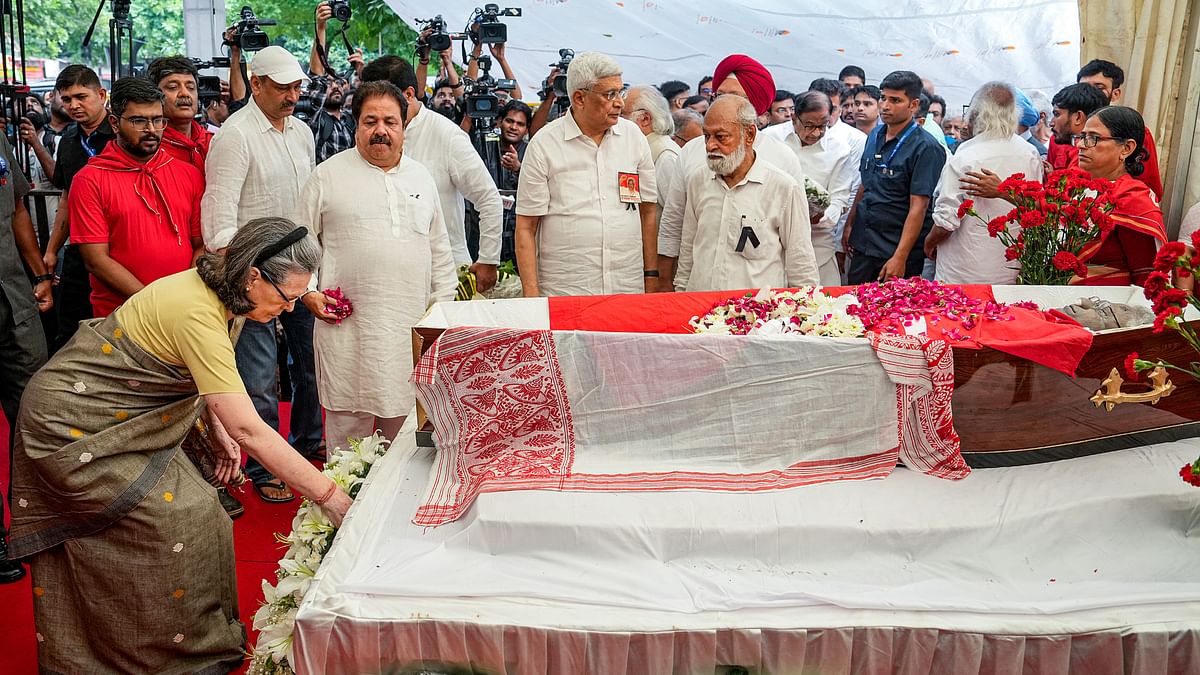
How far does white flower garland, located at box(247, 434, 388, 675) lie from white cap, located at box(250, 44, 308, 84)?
5.54ft

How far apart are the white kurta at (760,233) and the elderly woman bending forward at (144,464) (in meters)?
1.57

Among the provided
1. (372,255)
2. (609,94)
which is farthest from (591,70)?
(372,255)

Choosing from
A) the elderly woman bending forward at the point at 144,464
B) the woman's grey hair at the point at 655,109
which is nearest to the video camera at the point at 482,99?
the woman's grey hair at the point at 655,109

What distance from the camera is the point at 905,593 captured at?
2.09 metres

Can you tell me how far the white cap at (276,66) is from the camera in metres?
3.63

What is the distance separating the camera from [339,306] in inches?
131

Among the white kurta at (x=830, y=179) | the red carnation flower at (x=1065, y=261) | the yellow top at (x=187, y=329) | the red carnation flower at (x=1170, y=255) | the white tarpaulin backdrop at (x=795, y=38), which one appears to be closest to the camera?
the red carnation flower at (x=1170, y=255)

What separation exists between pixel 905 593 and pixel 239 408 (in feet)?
4.95

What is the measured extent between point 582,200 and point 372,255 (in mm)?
811

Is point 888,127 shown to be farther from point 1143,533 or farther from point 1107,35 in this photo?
point 1143,533

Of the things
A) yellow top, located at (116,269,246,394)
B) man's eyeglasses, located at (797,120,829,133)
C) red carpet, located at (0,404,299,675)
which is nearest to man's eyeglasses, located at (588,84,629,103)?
man's eyeglasses, located at (797,120,829,133)

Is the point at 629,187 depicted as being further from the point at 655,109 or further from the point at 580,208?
the point at 655,109

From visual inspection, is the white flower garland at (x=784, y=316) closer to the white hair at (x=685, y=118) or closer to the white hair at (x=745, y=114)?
the white hair at (x=745, y=114)

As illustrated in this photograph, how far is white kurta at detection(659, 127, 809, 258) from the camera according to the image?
3.84 metres
